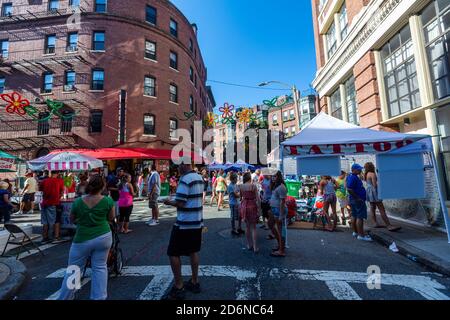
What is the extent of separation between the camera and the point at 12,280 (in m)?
3.78

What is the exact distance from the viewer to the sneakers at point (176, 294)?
317 cm

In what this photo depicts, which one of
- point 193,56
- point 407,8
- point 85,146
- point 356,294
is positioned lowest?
point 356,294

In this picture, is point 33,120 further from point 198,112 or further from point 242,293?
point 242,293

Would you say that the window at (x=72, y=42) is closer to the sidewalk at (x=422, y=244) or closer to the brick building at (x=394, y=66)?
the brick building at (x=394, y=66)

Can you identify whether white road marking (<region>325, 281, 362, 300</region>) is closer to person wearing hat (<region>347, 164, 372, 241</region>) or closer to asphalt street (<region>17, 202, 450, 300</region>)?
asphalt street (<region>17, 202, 450, 300</region>)

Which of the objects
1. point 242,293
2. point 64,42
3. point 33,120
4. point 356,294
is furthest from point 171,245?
point 64,42

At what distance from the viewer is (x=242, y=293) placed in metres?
3.34

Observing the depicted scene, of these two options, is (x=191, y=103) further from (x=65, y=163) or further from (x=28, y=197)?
(x=28, y=197)

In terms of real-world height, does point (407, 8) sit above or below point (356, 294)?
above

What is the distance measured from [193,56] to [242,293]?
90.2 ft

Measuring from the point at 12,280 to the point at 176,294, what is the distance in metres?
2.82

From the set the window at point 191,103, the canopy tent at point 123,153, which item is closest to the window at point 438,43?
the canopy tent at point 123,153

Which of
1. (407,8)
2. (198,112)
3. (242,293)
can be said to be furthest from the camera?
(198,112)

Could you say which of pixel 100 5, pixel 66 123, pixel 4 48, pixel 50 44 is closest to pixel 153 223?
pixel 66 123
